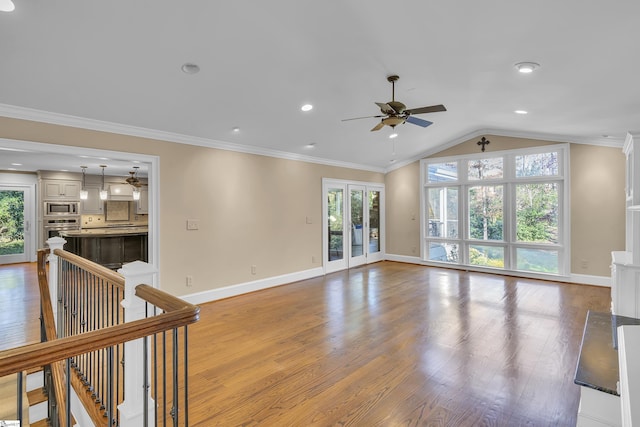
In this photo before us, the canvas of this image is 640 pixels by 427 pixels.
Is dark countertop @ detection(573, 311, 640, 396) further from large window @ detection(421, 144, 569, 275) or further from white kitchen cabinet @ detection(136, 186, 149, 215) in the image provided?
white kitchen cabinet @ detection(136, 186, 149, 215)

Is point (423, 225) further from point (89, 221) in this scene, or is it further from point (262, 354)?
point (89, 221)

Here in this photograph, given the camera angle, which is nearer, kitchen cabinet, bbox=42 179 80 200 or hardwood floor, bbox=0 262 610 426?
hardwood floor, bbox=0 262 610 426

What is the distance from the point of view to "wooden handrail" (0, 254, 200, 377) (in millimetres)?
988

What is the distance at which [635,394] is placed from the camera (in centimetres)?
57

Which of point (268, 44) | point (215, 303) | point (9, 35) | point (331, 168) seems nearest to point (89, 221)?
point (215, 303)

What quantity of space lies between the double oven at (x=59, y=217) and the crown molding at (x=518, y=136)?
29.1ft

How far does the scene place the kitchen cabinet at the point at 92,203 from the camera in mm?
9156

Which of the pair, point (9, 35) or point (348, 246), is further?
point (348, 246)

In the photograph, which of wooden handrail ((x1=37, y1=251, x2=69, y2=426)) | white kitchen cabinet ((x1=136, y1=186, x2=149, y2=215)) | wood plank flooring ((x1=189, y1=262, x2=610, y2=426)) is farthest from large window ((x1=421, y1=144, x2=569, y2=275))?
white kitchen cabinet ((x1=136, y1=186, x2=149, y2=215))

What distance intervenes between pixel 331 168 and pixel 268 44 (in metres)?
4.39

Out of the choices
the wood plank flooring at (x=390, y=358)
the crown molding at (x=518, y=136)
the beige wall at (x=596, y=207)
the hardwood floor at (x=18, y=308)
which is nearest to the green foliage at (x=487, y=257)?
the beige wall at (x=596, y=207)

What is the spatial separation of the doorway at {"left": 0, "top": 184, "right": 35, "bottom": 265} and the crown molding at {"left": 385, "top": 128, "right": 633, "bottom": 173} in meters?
9.83

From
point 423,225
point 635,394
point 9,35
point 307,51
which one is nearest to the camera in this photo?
point 635,394

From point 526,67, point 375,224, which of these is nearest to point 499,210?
point 375,224
